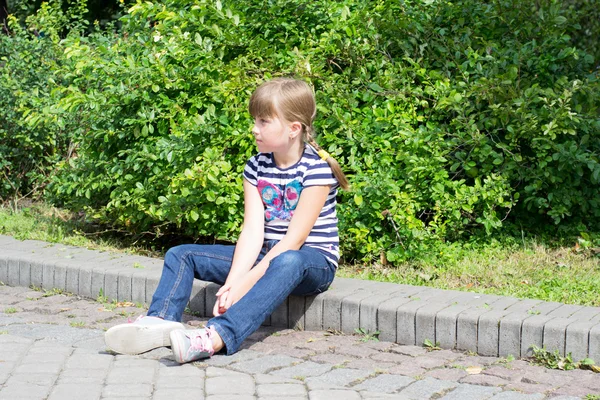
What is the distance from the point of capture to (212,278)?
443 centimetres

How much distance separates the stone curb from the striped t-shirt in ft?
0.90

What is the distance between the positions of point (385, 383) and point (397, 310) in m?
0.65

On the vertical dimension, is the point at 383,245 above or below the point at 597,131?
below

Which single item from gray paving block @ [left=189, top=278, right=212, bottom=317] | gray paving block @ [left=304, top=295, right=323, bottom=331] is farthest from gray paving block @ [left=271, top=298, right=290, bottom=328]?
gray paving block @ [left=189, top=278, right=212, bottom=317]

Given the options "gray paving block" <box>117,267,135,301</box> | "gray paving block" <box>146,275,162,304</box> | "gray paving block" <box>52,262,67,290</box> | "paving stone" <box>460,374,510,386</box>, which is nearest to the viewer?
"paving stone" <box>460,374,510,386</box>

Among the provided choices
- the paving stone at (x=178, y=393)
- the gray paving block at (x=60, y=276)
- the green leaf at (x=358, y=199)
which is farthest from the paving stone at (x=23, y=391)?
the green leaf at (x=358, y=199)

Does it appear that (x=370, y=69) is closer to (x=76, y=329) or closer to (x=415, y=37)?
(x=415, y=37)

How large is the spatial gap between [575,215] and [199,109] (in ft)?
8.45

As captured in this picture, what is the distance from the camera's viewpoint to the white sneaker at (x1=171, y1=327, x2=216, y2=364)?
12.1ft

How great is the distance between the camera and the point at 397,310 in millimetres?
4152

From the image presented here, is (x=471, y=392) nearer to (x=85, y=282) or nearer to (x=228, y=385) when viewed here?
(x=228, y=385)

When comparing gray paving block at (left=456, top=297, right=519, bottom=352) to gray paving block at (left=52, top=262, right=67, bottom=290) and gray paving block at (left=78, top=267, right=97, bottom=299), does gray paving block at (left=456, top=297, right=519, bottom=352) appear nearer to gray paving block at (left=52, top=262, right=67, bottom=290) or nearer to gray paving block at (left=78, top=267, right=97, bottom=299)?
gray paving block at (left=78, top=267, right=97, bottom=299)

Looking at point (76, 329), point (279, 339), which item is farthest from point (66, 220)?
point (279, 339)

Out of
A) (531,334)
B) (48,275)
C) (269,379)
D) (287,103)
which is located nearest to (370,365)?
(269,379)
